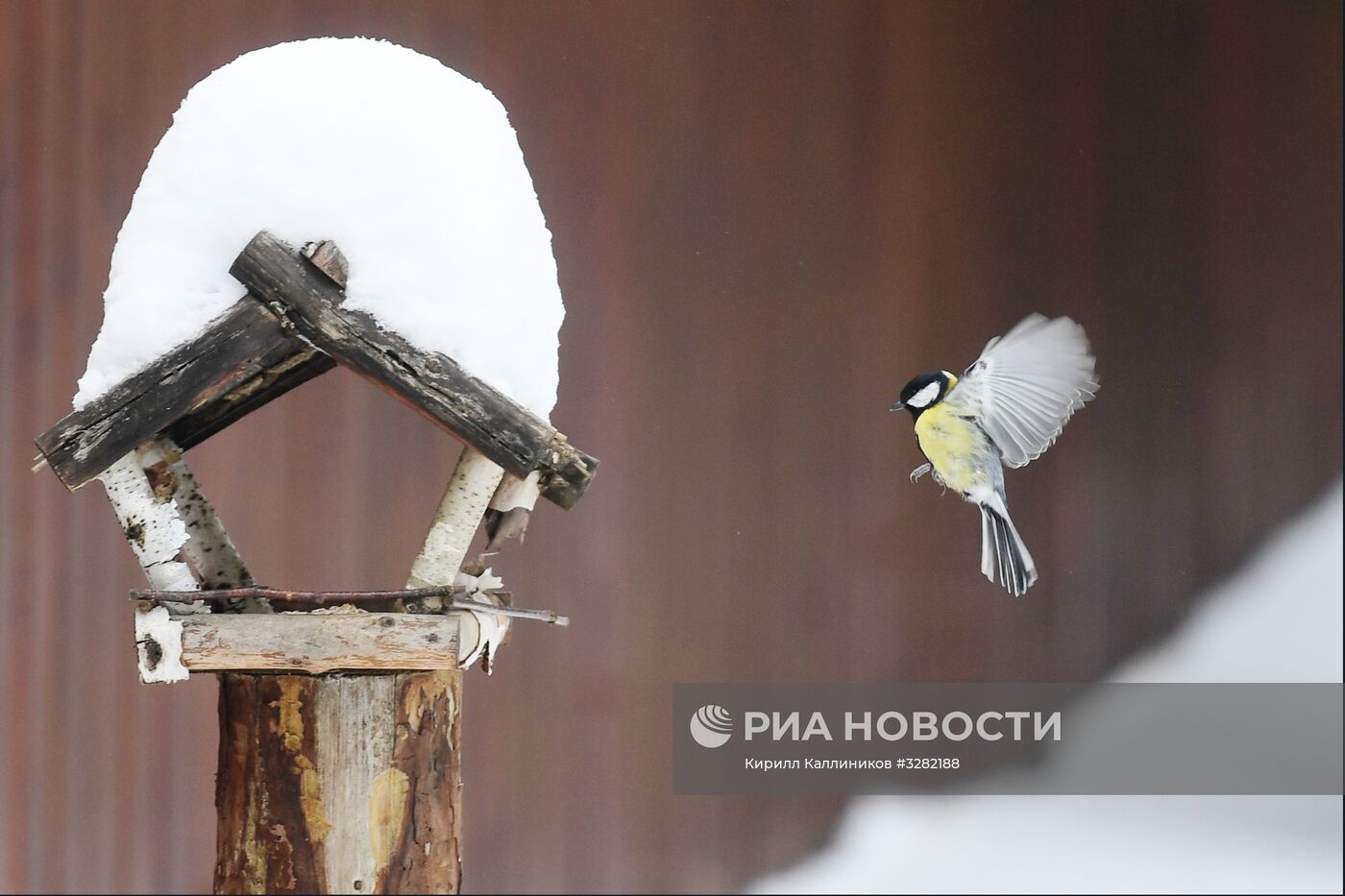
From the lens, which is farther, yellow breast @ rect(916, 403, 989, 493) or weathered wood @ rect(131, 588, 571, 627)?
yellow breast @ rect(916, 403, 989, 493)

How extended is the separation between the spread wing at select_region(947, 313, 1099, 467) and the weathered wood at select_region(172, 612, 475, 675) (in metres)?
0.53

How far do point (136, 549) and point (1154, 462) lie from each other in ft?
3.64

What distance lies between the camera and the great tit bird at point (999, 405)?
1.08 meters

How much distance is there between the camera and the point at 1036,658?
1.41 meters

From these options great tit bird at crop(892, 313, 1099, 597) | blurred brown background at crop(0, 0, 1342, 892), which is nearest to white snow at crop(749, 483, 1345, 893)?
blurred brown background at crop(0, 0, 1342, 892)

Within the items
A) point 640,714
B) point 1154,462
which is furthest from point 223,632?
point 1154,462

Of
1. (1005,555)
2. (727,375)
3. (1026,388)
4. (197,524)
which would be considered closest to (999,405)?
(1026,388)

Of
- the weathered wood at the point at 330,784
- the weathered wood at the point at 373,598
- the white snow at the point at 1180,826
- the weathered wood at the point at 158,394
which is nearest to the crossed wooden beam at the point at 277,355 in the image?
the weathered wood at the point at 158,394

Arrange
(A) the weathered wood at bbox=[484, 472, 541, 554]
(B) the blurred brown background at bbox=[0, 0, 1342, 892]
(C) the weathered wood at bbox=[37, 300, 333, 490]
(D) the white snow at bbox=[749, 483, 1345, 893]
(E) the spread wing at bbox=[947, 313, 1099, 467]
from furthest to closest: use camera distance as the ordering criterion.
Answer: (D) the white snow at bbox=[749, 483, 1345, 893]
(B) the blurred brown background at bbox=[0, 0, 1342, 892]
(E) the spread wing at bbox=[947, 313, 1099, 467]
(A) the weathered wood at bbox=[484, 472, 541, 554]
(C) the weathered wood at bbox=[37, 300, 333, 490]

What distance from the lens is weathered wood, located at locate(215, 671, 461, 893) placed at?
91cm

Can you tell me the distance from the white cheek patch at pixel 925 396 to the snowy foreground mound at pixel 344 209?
432 mm

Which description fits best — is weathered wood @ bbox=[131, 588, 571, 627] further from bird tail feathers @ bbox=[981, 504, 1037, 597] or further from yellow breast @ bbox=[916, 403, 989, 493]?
bird tail feathers @ bbox=[981, 504, 1037, 597]

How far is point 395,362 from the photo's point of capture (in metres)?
0.85

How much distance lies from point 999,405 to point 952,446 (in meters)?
0.07
